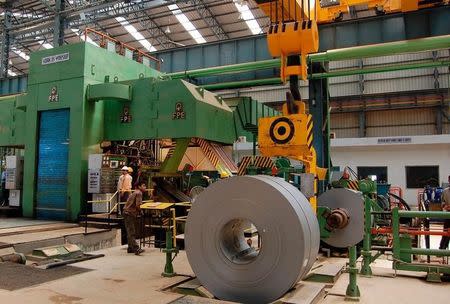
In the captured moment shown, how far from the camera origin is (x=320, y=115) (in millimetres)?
10844

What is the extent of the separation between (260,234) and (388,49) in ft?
26.5

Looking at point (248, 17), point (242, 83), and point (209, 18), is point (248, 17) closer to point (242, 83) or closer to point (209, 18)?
point (209, 18)

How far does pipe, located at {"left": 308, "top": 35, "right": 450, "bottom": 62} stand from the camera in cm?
951

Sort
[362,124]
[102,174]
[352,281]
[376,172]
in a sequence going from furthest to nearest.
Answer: [362,124] < [376,172] < [102,174] < [352,281]

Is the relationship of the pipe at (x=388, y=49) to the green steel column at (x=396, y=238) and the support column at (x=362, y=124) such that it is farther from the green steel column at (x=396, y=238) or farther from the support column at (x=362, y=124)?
the support column at (x=362, y=124)

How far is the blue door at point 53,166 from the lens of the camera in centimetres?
980

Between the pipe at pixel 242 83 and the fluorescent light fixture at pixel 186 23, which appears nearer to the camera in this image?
the pipe at pixel 242 83

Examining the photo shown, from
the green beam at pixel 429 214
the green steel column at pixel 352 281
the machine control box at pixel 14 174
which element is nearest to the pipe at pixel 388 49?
the green beam at pixel 429 214

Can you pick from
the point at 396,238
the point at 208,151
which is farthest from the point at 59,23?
the point at 396,238

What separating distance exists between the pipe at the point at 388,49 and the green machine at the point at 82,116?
3.08 m

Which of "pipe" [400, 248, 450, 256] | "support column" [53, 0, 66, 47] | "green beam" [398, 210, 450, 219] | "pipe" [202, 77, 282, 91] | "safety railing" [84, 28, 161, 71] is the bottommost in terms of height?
"pipe" [400, 248, 450, 256]

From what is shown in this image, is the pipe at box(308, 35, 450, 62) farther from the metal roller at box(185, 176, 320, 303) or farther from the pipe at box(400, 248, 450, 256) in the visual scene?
the metal roller at box(185, 176, 320, 303)

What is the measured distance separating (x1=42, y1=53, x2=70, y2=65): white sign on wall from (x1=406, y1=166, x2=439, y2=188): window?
15.3 m

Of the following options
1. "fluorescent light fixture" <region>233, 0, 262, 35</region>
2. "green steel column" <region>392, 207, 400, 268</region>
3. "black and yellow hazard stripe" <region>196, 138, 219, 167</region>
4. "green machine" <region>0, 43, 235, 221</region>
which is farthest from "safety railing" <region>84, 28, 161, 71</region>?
"fluorescent light fixture" <region>233, 0, 262, 35</region>
